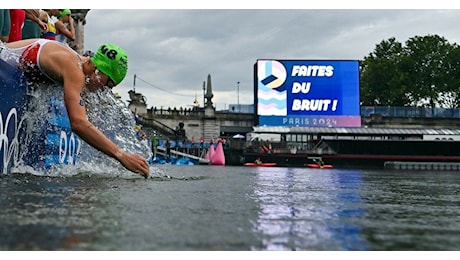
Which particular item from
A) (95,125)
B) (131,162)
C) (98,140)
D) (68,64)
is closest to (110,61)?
(68,64)

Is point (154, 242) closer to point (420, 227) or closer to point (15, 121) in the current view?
point (420, 227)

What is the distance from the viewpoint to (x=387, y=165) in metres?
28.4

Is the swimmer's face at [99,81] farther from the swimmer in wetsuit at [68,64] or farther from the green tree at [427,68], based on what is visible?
the green tree at [427,68]

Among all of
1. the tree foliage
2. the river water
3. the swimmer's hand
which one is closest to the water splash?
the swimmer's hand

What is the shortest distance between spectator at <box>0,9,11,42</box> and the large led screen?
3181cm

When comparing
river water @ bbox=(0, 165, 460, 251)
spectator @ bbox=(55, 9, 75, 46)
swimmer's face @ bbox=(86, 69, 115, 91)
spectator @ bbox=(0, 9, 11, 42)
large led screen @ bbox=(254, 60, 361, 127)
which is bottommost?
river water @ bbox=(0, 165, 460, 251)

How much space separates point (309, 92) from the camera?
37.1 m

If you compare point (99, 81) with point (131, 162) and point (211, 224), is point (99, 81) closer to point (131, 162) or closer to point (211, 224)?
point (131, 162)

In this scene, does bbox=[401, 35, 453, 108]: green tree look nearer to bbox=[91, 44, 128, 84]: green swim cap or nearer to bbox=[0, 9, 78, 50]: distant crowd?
bbox=[0, 9, 78, 50]: distant crowd

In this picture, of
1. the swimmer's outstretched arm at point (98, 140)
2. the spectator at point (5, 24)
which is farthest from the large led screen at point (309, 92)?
the swimmer's outstretched arm at point (98, 140)

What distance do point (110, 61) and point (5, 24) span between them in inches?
55.7

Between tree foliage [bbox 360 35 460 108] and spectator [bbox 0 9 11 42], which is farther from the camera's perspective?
tree foliage [bbox 360 35 460 108]

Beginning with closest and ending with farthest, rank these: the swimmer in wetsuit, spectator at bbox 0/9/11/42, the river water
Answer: the river water → the swimmer in wetsuit → spectator at bbox 0/9/11/42

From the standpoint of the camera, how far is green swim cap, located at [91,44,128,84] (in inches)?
177
